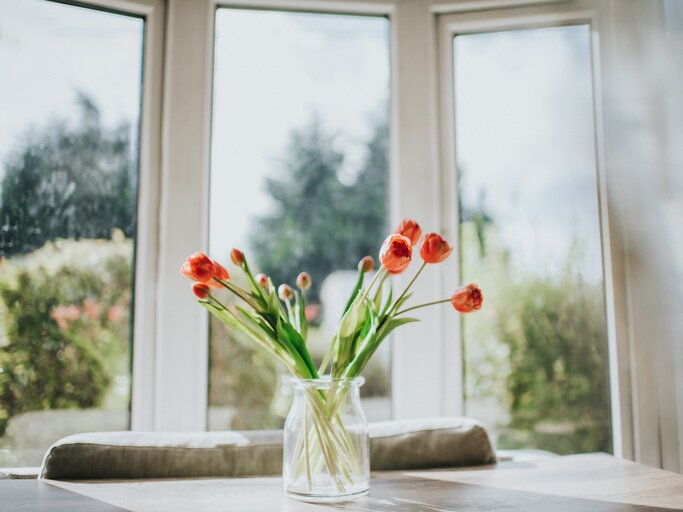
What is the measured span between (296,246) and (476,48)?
2.98 feet

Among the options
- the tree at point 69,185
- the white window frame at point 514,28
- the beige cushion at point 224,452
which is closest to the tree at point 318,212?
the white window frame at point 514,28

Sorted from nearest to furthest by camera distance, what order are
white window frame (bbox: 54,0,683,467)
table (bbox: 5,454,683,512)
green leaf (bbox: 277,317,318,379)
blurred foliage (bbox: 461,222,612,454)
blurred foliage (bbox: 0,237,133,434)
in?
1. table (bbox: 5,454,683,512)
2. green leaf (bbox: 277,317,318,379)
3. blurred foliage (bbox: 0,237,133,434)
4. white window frame (bbox: 54,0,683,467)
5. blurred foliage (bbox: 461,222,612,454)

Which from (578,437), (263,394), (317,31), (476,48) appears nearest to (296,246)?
(263,394)

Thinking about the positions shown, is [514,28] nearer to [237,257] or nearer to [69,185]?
[237,257]

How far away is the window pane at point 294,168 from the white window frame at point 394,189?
0.05 m

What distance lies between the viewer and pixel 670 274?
184 centimetres

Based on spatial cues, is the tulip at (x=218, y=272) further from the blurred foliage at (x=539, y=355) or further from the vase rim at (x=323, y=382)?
the blurred foliage at (x=539, y=355)

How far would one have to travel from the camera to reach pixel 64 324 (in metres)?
1.84

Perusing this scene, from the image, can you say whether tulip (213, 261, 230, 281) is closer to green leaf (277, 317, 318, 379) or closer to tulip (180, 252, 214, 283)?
tulip (180, 252, 214, 283)

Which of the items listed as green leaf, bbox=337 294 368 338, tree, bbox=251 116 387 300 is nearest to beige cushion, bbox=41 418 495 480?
green leaf, bbox=337 294 368 338

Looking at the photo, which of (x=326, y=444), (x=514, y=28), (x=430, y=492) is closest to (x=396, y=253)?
(x=326, y=444)

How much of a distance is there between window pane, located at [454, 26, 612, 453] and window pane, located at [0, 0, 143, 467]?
1.09m

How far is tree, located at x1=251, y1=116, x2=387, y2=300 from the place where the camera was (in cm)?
205

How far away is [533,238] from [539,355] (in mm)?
380
